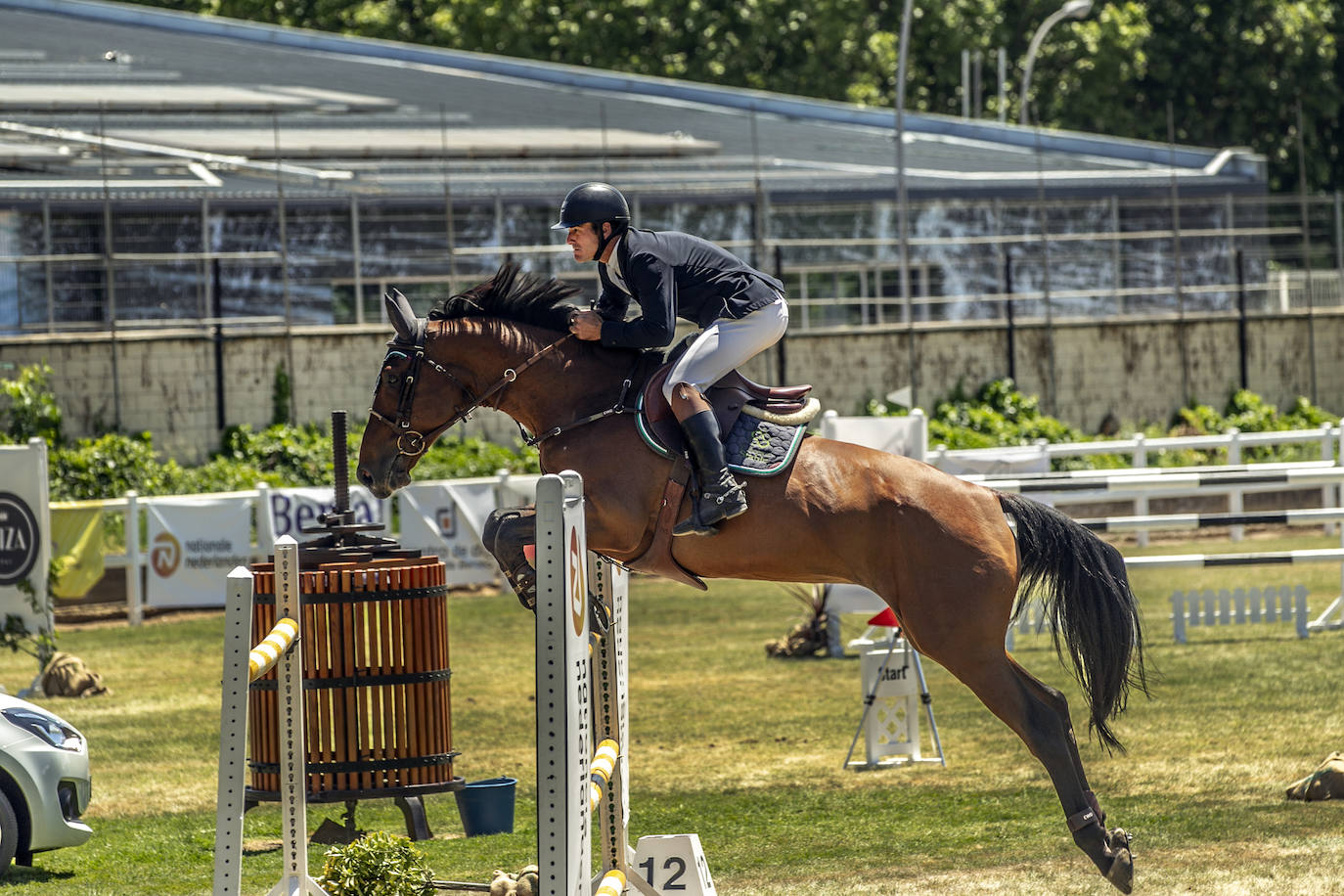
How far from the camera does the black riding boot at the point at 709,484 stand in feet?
18.6

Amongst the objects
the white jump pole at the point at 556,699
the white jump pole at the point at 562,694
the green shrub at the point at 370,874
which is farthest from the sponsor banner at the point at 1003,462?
the white jump pole at the point at 556,699

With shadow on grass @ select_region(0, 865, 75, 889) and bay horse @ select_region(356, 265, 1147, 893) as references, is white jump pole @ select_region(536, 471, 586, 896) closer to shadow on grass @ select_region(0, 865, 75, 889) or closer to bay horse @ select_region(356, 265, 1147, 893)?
bay horse @ select_region(356, 265, 1147, 893)

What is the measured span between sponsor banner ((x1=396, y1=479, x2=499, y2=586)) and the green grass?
3247 millimetres

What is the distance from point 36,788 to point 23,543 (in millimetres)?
5298

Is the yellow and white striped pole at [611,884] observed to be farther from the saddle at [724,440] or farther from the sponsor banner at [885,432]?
the sponsor banner at [885,432]

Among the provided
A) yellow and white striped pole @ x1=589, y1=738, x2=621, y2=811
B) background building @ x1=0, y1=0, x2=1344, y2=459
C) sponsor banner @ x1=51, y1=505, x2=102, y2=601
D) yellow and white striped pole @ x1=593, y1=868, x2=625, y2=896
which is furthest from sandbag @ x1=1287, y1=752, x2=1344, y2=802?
background building @ x1=0, y1=0, x2=1344, y2=459

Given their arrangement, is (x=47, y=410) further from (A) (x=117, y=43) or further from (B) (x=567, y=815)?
(B) (x=567, y=815)

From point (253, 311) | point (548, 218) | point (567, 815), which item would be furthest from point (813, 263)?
point (567, 815)

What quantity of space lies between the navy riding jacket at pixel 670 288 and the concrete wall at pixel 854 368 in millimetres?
16081

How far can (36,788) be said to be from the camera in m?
6.66

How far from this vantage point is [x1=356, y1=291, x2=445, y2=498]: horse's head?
6152 mm

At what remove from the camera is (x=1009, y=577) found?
6055 millimetres

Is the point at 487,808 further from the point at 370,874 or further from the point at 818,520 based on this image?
the point at 818,520

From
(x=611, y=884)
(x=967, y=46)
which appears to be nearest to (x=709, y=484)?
(x=611, y=884)
